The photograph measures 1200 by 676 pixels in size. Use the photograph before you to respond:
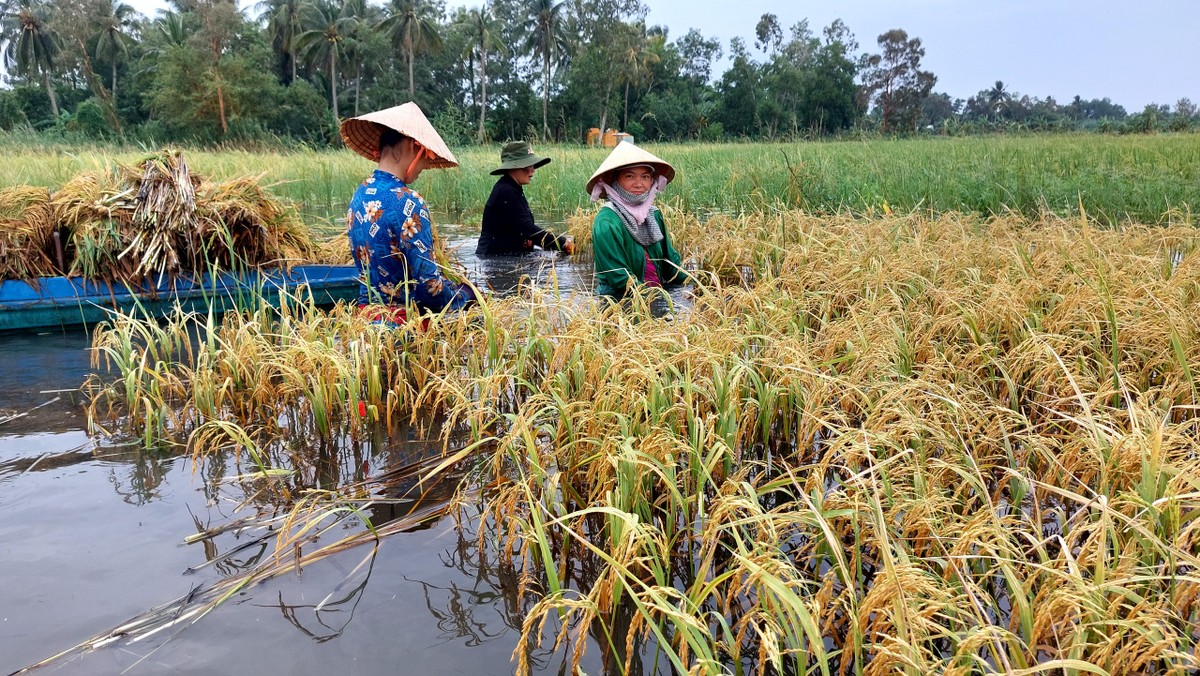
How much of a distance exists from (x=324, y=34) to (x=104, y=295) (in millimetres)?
42424

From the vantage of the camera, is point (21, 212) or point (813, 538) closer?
point (813, 538)

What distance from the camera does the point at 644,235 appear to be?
5.23m

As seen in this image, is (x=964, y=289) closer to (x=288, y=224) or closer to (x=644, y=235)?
(x=644, y=235)

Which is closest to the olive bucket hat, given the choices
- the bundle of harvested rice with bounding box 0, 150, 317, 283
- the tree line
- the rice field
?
the bundle of harvested rice with bounding box 0, 150, 317, 283

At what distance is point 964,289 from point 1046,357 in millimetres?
732

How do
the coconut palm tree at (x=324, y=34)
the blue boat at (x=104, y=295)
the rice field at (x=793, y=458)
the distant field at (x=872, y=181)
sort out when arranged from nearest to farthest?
the rice field at (x=793, y=458)
the blue boat at (x=104, y=295)
the distant field at (x=872, y=181)
the coconut palm tree at (x=324, y=34)

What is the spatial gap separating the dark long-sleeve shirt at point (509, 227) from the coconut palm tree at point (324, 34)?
126 feet

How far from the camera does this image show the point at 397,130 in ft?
13.3

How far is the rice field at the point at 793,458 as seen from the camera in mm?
1765

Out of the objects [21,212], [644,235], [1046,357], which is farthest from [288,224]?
[1046,357]

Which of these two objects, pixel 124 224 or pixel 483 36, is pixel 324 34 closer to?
pixel 483 36

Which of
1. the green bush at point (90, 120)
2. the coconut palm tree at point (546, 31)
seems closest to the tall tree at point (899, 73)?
the coconut palm tree at point (546, 31)

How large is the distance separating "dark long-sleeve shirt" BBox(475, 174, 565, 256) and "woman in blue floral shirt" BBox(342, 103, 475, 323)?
2.72 meters

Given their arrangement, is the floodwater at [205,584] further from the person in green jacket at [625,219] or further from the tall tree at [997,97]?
the tall tree at [997,97]
